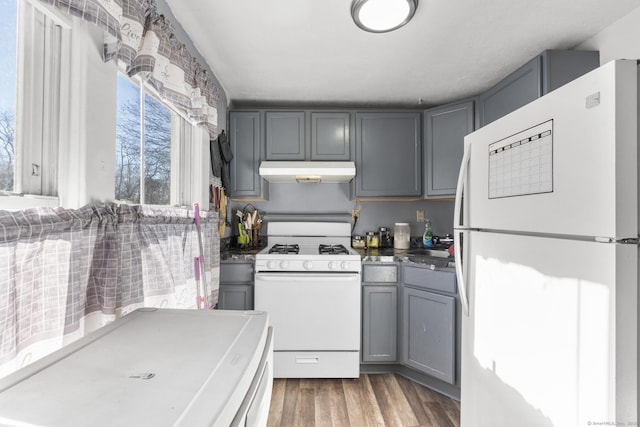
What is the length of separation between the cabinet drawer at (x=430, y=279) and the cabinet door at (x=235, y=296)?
3.98 feet

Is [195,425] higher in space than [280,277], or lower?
higher

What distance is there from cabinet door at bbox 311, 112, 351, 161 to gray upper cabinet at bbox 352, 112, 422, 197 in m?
0.12

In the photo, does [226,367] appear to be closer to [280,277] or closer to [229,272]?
[280,277]

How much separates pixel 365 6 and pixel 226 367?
162 cm

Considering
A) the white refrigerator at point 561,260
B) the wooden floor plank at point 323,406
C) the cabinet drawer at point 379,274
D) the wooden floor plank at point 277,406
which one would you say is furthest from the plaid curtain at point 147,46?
the wooden floor plank at point 323,406

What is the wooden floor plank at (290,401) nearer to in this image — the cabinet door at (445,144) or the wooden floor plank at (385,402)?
the wooden floor plank at (385,402)

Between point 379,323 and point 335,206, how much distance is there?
1.17 m

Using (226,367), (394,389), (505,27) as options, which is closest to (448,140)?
(505,27)

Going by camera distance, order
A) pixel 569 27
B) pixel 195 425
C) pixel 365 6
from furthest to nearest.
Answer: pixel 569 27 < pixel 365 6 < pixel 195 425

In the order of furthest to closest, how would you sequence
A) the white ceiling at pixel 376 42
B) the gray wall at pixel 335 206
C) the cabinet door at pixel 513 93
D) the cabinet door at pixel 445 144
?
the gray wall at pixel 335 206
the cabinet door at pixel 445 144
the cabinet door at pixel 513 93
the white ceiling at pixel 376 42

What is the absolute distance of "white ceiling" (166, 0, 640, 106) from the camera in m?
1.51

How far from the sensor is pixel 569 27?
5.42 ft

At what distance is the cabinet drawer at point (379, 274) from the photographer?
229 cm

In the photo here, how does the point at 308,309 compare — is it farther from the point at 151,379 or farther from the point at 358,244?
the point at 151,379
